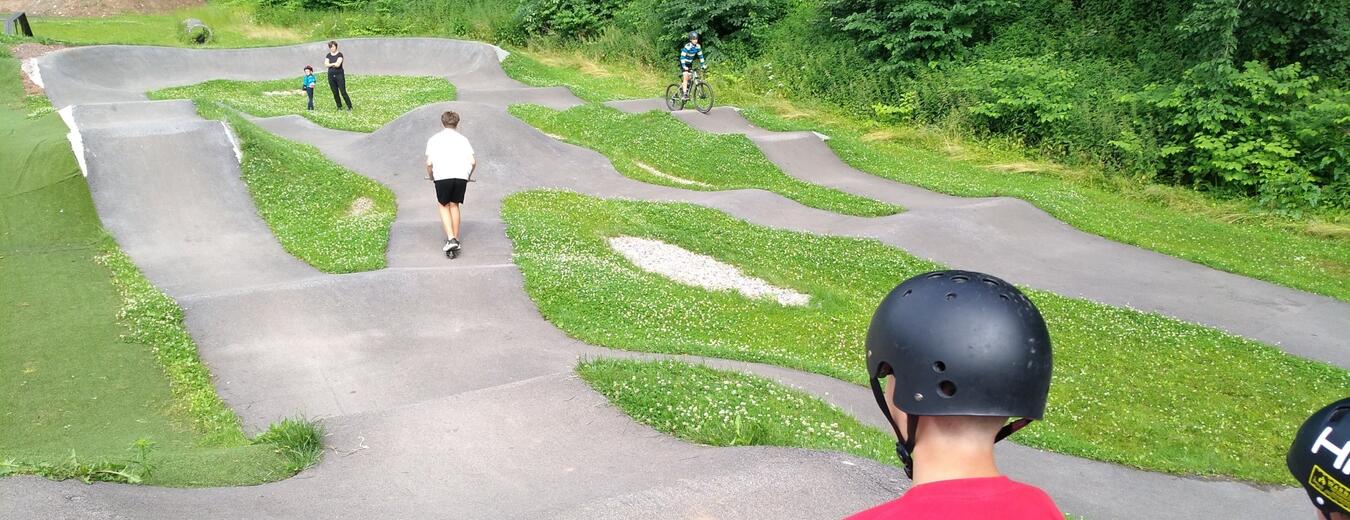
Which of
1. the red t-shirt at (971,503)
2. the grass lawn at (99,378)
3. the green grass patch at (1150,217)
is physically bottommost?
the green grass patch at (1150,217)

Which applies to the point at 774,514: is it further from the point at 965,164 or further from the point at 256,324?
the point at 965,164

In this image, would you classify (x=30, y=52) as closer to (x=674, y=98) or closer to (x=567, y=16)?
(x=674, y=98)

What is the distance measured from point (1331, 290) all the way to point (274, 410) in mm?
13696

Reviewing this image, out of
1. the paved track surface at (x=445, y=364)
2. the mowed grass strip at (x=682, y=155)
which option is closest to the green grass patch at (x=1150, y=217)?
the paved track surface at (x=445, y=364)

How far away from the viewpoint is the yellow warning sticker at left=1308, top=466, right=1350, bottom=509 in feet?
8.70

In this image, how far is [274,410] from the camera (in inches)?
304

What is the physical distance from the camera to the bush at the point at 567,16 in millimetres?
39594

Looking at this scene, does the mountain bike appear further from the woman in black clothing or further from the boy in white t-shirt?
the boy in white t-shirt

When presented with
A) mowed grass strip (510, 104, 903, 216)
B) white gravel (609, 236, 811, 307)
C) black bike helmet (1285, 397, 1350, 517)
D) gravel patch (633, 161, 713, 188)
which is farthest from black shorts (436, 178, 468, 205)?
black bike helmet (1285, 397, 1350, 517)

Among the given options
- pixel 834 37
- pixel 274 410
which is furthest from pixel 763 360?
pixel 834 37

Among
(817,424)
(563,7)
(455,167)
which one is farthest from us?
(563,7)

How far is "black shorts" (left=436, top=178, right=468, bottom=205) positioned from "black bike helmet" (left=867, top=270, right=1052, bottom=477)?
33.8ft

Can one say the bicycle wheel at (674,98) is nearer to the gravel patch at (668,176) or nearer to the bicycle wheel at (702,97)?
the bicycle wheel at (702,97)

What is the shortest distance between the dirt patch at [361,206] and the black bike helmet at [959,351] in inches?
548
